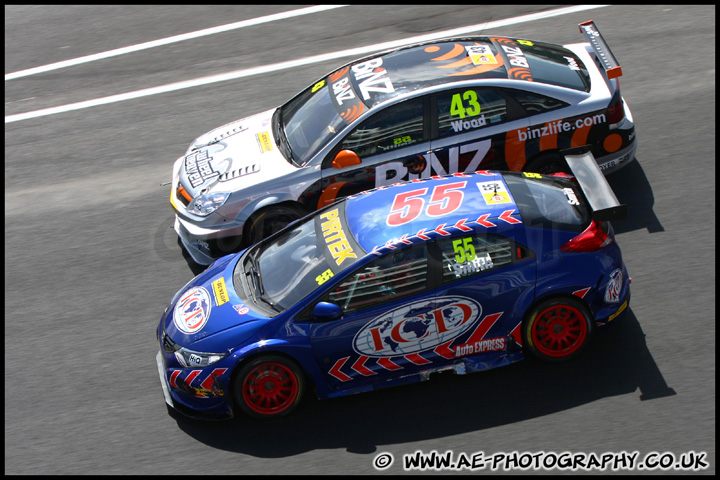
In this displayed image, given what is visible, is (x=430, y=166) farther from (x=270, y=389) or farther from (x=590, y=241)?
(x=270, y=389)

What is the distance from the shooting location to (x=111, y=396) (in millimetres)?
7410

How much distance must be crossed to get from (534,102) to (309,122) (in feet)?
7.65

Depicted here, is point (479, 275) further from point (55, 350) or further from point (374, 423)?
point (55, 350)

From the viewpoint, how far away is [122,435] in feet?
22.9

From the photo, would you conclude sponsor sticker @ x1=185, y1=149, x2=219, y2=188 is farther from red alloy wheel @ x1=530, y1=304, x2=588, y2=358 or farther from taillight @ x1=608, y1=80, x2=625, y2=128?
taillight @ x1=608, y1=80, x2=625, y2=128

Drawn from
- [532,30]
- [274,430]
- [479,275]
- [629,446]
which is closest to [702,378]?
[629,446]

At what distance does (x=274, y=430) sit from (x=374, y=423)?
0.81 m

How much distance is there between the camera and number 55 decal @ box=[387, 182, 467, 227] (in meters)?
6.80

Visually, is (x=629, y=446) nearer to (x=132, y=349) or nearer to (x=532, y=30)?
(x=132, y=349)

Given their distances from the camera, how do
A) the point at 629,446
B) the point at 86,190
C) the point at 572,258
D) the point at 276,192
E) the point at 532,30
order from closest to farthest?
the point at 629,446 < the point at 572,258 < the point at 276,192 < the point at 86,190 < the point at 532,30

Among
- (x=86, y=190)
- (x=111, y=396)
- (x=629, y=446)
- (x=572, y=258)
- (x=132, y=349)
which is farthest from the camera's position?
(x=86, y=190)

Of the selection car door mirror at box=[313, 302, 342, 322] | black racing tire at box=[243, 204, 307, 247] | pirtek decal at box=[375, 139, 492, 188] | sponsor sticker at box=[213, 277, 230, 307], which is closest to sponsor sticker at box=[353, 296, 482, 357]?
car door mirror at box=[313, 302, 342, 322]

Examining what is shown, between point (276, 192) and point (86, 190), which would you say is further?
point (86, 190)

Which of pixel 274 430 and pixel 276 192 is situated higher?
pixel 276 192
